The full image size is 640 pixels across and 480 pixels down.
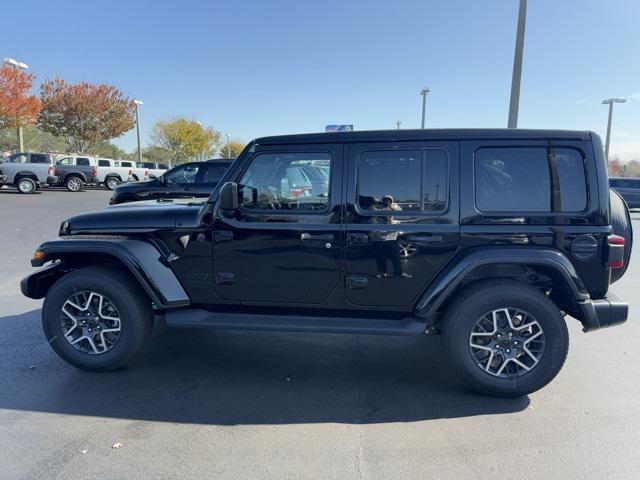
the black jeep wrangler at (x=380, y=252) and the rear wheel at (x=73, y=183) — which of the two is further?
the rear wheel at (x=73, y=183)

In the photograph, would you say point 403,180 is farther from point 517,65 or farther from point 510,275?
point 517,65

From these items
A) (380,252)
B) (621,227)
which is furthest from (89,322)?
(621,227)

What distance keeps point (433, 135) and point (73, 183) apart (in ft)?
81.0

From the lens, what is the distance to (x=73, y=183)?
2364 cm

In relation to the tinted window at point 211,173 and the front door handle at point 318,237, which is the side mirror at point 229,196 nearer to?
the front door handle at point 318,237

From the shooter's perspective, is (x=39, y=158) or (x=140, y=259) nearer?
(x=140, y=259)

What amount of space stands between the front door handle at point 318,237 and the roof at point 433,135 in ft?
2.47

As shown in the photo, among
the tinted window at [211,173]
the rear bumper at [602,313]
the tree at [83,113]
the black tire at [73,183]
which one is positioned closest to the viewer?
the rear bumper at [602,313]

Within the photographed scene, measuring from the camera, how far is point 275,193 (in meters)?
3.64

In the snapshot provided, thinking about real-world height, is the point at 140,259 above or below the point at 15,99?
below

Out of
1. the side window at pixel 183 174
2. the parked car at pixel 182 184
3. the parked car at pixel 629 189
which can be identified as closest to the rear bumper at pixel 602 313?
the parked car at pixel 182 184

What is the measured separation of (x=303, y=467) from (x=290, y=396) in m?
0.83

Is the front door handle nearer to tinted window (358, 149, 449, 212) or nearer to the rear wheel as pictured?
tinted window (358, 149, 449, 212)

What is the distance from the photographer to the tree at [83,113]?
3216 cm
